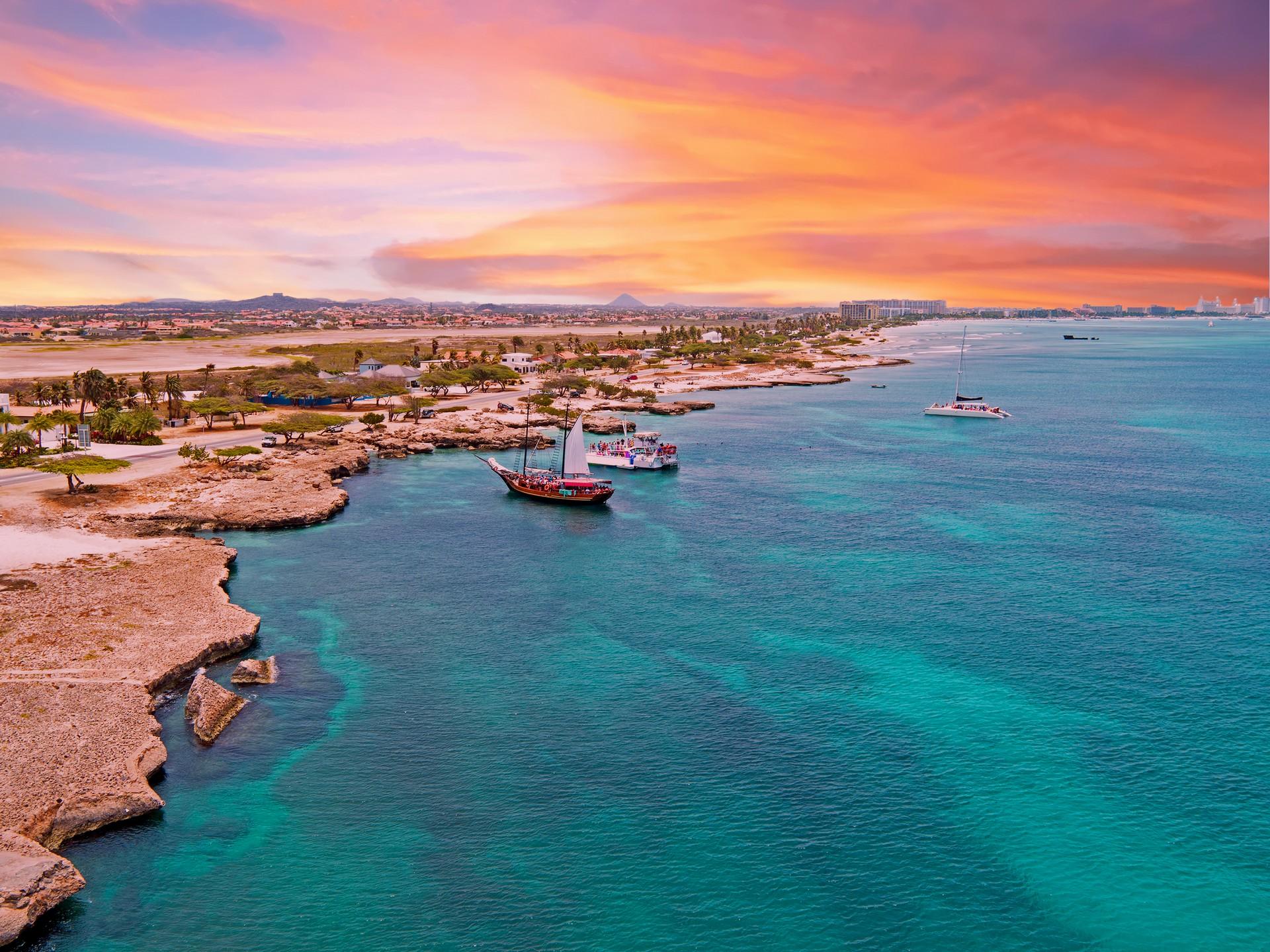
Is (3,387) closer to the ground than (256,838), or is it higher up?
higher up

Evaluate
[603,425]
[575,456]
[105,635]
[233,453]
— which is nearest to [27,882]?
[105,635]

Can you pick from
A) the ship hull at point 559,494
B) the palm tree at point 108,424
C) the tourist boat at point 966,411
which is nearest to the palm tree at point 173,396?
the palm tree at point 108,424

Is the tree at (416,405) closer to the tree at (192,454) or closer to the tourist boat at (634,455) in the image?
the tourist boat at (634,455)

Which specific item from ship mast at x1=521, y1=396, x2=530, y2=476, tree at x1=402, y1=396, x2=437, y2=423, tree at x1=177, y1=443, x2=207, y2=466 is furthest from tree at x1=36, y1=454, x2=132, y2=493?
tree at x1=402, y1=396, x2=437, y2=423

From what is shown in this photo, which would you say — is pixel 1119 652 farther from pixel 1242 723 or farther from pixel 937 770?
pixel 937 770

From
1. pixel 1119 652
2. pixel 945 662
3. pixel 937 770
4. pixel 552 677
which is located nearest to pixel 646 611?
pixel 552 677

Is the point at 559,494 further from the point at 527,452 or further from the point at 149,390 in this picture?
the point at 149,390
